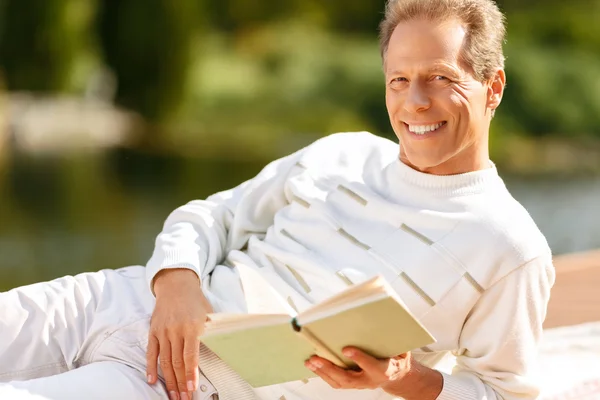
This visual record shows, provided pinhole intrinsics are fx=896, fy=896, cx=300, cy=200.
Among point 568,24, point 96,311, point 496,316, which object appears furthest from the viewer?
point 568,24

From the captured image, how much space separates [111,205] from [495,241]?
5.29 metres

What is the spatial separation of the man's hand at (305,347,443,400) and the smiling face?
36 cm

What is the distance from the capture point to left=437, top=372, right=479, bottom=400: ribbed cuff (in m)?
1.37

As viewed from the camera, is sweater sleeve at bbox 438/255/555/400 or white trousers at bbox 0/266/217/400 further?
white trousers at bbox 0/266/217/400

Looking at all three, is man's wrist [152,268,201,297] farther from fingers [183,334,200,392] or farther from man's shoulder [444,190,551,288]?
man's shoulder [444,190,551,288]

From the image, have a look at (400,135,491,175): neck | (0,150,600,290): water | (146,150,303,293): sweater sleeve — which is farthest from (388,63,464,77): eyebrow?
(0,150,600,290): water

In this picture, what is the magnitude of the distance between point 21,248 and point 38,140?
3075mm

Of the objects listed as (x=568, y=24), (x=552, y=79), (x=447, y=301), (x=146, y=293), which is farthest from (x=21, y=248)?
(x=568, y=24)

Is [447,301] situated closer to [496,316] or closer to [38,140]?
[496,316]

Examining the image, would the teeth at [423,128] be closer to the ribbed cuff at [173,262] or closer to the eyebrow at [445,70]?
the eyebrow at [445,70]

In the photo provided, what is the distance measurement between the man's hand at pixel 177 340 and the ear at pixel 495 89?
60 cm

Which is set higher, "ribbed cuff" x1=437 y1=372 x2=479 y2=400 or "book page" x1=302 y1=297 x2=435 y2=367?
"book page" x1=302 y1=297 x2=435 y2=367

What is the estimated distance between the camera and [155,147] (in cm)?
873

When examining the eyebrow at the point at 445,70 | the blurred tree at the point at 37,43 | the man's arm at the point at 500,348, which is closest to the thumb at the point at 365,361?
the man's arm at the point at 500,348
